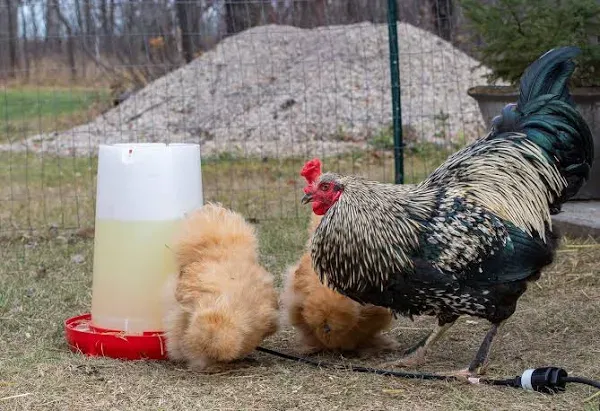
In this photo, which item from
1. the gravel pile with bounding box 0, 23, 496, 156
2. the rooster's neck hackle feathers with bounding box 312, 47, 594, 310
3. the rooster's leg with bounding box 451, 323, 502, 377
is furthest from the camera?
the gravel pile with bounding box 0, 23, 496, 156

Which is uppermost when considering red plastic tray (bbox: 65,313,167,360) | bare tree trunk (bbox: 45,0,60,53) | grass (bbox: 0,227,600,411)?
bare tree trunk (bbox: 45,0,60,53)

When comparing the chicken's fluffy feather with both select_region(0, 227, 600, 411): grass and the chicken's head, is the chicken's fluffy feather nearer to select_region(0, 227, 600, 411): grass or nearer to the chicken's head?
select_region(0, 227, 600, 411): grass

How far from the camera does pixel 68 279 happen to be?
21.2 feet

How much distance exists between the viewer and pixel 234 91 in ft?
48.0

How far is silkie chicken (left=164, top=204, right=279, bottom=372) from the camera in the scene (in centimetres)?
422

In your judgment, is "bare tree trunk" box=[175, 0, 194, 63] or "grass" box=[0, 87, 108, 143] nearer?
"grass" box=[0, 87, 108, 143]

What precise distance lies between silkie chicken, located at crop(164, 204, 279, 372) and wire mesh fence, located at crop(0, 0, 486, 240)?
5254 millimetres

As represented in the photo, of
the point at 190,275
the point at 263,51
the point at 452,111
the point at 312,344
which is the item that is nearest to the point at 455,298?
the point at 312,344

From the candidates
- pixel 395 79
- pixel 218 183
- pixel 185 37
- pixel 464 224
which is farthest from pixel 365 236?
pixel 185 37

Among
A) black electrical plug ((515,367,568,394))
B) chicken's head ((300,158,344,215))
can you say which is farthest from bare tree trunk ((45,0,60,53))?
black electrical plug ((515,367,568,394))

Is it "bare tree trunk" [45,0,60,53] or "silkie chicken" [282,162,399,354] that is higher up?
"bare tree trunk" [45,0,60,53]

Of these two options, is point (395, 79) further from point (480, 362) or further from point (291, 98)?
point (291, 98)

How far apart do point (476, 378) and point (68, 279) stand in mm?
3306

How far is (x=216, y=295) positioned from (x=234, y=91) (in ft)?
34.7
